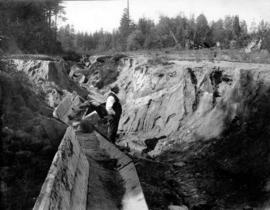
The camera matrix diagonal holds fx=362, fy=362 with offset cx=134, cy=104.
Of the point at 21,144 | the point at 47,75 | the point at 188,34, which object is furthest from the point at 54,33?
the point at 21,144

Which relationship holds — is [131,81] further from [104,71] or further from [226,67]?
[226,67]

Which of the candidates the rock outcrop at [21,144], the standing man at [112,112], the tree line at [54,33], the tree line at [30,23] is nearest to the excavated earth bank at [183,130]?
the rock outcrop at [21,144]

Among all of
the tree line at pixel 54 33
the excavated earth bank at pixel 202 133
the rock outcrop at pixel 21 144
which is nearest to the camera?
the rock outcrop at pixel 21 144

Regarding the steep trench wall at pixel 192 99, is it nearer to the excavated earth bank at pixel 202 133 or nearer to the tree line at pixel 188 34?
the excavated earth bank at pixel 202 133

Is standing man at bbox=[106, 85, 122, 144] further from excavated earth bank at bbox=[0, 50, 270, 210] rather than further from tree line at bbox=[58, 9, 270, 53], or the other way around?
tree line at bbox=[58, 9, 270, 53]

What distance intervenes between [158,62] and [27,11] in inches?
658

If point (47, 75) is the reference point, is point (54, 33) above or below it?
above

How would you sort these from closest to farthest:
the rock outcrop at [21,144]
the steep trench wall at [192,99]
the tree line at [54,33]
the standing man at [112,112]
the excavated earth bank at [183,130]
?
1. the rock outcrop at [21,144]
2. the excavated earth bank at [183,130]
3. the standing man at [112,112]
4. the steep trench wall at [192,99]
5. the tree line at [54,33]

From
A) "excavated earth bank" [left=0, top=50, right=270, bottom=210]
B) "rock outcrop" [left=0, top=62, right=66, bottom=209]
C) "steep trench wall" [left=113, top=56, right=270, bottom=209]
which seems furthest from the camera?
"steep trench wall" [left=113, top=56, right=270, bottom=209]

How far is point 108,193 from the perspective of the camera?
6.66 metres

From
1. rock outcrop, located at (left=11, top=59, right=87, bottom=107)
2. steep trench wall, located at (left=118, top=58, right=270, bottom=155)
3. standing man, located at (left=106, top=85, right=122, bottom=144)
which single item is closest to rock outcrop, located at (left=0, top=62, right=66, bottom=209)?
standing man, located at (left=106, top=85, right=122, bottom=144)

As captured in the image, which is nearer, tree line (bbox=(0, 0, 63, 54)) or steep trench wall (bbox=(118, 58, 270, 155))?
steep trench wall (bbox=(118, 58, 270, 155))

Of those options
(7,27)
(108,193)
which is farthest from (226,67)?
(7,27)

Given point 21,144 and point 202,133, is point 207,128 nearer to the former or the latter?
point 202,133
